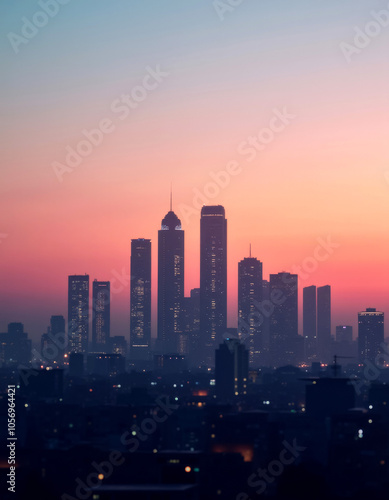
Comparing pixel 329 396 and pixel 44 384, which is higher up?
pixel 329 396

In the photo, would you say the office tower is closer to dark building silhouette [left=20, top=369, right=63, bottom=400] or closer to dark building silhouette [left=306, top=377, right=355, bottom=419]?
dark building silhouette [left=20, top=369, right=63, bottom=400]

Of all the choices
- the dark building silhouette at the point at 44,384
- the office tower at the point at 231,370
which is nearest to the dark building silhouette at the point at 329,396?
the dark building silhouette at the point at 44,384

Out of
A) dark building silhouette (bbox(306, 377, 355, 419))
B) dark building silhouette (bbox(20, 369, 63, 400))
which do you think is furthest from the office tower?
dark building silhouette (bbox(306, 377, 355, 419))

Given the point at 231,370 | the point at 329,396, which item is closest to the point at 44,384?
the point at 231,370

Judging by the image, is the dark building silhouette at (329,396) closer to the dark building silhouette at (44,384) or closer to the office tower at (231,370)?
the dark building silhouette at (44,384)

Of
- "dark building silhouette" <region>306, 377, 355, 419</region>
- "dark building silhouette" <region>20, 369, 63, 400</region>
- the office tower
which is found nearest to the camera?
"dark building silhouette" <region>306, 377, 355, 419</region>

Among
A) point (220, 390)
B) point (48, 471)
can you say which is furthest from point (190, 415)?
point (220, 390)

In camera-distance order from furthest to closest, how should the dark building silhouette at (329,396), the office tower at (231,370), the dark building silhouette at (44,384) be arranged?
the office tower at (231,370)
the dark building silhouette at (44,384)
the dark building silhouette at (329,396)

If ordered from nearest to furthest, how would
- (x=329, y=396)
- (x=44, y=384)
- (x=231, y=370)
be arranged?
(x=329, y=396)
(x=44, y=384)
(x=231, y=370)

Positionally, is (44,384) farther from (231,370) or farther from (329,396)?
(329,396)
